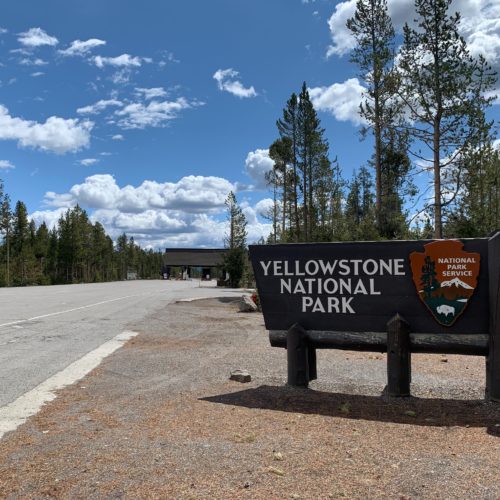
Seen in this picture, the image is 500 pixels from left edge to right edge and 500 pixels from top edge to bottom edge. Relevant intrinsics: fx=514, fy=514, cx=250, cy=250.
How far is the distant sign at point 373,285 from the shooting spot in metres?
5.50

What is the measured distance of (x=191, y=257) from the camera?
368 feet

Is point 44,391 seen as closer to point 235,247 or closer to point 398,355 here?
point 398,355

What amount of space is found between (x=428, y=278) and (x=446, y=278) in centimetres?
18

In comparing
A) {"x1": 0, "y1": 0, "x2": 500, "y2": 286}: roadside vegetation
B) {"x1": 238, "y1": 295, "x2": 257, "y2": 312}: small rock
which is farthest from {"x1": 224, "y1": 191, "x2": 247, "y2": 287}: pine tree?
{"x1": 238, "y1": 295, "x2": 257, "y2": 312}: small rock

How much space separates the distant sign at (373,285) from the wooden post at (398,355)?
13 cm

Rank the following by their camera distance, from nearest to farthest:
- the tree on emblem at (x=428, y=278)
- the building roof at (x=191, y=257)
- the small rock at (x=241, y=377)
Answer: the tree on emblem at (x=428, y=278) < the small rock at (x=241, y=377) < the building roof at (x=191, y=257)

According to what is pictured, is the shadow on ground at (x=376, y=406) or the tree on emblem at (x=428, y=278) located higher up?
the tree on emblem at (x=428, y=278)

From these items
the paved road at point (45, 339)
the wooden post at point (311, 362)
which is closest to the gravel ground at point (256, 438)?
the wooden post at point (311, 362)

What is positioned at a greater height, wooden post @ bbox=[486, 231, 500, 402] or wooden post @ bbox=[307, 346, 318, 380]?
wooden post @ bbox=[486, 231, 500, 402]

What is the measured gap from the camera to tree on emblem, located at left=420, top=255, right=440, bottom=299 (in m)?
5.61

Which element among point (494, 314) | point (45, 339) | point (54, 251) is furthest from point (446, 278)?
point (54, 251)

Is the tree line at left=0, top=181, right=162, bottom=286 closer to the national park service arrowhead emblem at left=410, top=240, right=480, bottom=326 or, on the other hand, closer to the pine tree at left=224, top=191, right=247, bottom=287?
the pine tree at left=224, top=191, right=247, bottom=287

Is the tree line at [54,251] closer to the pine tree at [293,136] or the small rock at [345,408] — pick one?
the pine tree at [293,136]

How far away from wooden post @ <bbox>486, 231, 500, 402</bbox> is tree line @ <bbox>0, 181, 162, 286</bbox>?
67476 millimetres
